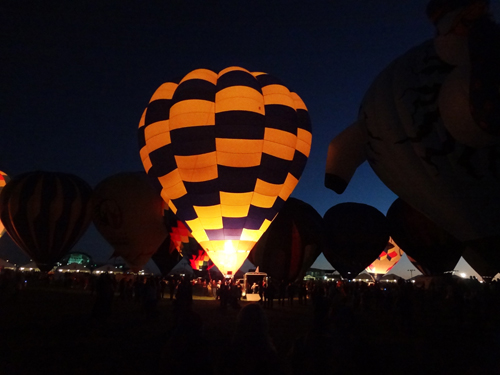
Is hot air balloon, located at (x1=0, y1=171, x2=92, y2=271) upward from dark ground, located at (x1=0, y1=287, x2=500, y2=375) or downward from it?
upward

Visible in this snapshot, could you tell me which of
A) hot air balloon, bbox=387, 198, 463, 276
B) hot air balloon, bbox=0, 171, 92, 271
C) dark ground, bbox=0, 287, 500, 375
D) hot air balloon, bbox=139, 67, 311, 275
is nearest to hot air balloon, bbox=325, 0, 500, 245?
dark ground, bbox=0, 287, 500, 375

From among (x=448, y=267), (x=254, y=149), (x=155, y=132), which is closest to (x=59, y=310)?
(x=155, y=132)

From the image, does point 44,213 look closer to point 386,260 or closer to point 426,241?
point 426,241

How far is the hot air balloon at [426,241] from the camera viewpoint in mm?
16484

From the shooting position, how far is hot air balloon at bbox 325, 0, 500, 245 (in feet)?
20.3

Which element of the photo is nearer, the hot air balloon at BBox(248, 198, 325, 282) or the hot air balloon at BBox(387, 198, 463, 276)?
the hot air balloon at BBox(248, 198, 325, 282)

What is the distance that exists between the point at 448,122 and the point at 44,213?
58.1ft

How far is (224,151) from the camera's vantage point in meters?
11.7

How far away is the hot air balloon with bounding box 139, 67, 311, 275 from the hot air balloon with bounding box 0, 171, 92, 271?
8.00 metres

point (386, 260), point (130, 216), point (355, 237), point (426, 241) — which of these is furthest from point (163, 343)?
point (386, 260)

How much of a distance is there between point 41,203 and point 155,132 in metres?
9.32

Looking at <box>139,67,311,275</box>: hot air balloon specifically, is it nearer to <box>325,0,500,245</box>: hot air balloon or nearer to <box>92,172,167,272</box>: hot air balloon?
<box>325,0,500,245</box>: hot air balloon

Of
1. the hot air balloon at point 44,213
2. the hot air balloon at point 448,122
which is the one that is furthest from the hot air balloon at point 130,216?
the hot air balloon at point 448,122

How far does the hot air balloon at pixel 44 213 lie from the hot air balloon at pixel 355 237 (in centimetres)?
1231
